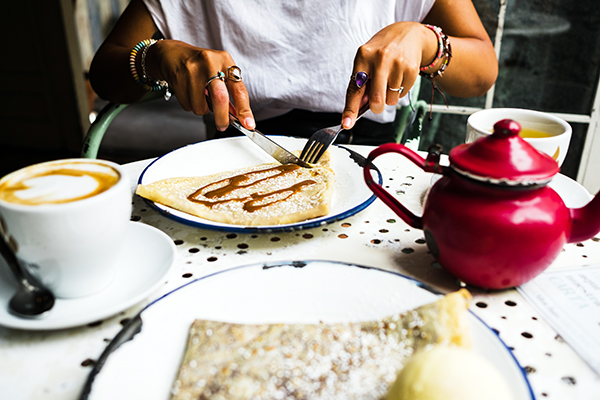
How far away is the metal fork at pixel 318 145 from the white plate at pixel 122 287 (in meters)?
0.42

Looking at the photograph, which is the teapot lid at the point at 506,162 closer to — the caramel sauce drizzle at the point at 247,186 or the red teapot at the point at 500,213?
the red teapot at the point at 500,213

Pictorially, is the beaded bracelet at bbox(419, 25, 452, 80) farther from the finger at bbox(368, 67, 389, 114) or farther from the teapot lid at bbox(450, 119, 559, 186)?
the teapot lid at bbox(450, 119, 559, 186)

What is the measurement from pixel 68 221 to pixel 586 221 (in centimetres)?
60

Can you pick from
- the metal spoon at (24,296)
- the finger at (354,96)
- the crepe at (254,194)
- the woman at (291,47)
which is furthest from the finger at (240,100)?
the metal spoon at (24,296)

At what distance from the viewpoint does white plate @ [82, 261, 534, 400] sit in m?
0.40

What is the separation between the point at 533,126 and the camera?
A: 746 millimetres

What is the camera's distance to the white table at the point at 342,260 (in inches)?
16.6

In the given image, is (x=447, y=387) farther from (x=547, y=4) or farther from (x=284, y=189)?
(x=547, y=4)

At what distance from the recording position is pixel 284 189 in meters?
0.84

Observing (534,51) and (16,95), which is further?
(16,95)

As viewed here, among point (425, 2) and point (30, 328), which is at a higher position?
point (425, 2)

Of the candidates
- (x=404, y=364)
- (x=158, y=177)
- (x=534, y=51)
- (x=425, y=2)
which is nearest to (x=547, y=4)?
(x=534, y=51)

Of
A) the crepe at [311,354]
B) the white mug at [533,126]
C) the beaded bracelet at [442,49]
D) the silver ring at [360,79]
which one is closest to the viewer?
the crepe at [311,354]

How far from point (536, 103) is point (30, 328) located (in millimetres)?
2278
